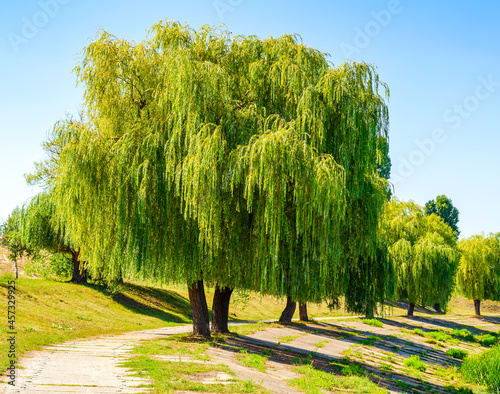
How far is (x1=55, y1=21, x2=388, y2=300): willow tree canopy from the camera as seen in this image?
12.2 meters

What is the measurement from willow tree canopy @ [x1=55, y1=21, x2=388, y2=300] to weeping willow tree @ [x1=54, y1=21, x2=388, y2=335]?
42 millimetres

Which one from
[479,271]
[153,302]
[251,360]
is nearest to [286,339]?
[251,360]

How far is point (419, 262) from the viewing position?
118 feet

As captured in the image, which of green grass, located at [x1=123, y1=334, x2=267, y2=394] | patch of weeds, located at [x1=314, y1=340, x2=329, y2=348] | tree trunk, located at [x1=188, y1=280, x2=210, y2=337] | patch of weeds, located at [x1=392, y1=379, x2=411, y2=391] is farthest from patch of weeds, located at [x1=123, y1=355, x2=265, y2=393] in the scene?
patch of weeds, located at [x1=314, y1=340, x2=329, y2=348]

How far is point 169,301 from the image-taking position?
116ft

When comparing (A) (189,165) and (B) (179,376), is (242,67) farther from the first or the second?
(B) (179,376)

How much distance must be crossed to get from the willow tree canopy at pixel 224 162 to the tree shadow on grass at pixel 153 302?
52.1 feet

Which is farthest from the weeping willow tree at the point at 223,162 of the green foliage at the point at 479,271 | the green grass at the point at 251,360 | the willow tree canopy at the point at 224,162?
the green foliage at the point at 479,271

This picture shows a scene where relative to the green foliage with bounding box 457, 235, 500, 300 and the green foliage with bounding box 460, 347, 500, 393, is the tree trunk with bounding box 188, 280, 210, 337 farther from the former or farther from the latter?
the green foliage with bounding box 457, 235, 500, 300

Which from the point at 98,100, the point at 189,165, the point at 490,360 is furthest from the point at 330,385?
the point at 98,100

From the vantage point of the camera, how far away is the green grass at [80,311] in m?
16.7

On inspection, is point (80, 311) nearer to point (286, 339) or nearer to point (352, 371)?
point (286, 339)

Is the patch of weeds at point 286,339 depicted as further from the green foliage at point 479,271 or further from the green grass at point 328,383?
the green foliage at point 479,271

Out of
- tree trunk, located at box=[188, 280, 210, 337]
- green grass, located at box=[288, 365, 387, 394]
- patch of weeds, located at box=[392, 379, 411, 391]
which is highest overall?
tree trunk, located at box=[188, 280, 210, 337]
